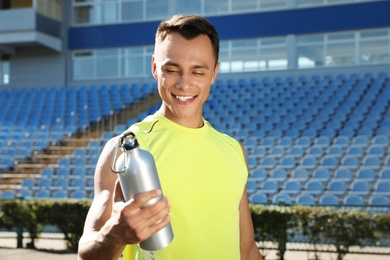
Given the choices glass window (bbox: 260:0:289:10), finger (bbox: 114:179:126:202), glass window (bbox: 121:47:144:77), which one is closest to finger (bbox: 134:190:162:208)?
finger (bbox: 114:179:126:202)

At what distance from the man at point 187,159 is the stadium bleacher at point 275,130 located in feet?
26.7

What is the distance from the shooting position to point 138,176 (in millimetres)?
1530

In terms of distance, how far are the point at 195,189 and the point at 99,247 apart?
1.61 feet

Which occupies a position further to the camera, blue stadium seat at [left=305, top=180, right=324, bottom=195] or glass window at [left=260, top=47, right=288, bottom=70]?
glass window at [left=260, top=47, right=288, bottom=70]

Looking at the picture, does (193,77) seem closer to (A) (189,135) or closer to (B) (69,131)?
(A) (189,135)

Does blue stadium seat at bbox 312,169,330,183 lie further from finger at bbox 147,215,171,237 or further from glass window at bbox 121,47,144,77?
glass window at bbox 121,47,144,77

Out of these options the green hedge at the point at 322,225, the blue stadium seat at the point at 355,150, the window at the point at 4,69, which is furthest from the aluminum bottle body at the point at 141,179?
the window at the point at 4,69

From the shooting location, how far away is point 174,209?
80.0 inches

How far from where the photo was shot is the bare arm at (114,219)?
1.51 meters

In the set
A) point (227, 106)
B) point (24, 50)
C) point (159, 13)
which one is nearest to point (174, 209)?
point (227, 106)

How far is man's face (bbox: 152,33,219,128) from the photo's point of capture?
79.1 inches

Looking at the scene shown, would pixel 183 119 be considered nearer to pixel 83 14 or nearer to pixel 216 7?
pixel 216 7

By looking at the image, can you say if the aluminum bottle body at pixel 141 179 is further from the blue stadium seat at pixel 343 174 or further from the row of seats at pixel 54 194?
the row of seats at pixel 54 194

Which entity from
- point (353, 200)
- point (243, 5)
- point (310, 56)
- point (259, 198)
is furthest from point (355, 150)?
point (243, 5)
